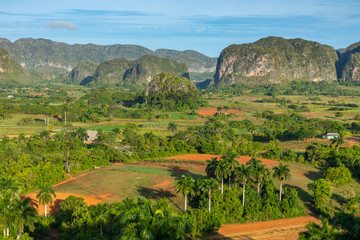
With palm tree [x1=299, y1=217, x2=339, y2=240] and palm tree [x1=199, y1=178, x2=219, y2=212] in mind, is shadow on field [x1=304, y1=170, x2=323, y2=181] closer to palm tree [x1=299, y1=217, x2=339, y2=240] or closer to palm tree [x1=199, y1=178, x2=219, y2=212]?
palm tree [x1=199, y1=178, x2=219, y2=212]

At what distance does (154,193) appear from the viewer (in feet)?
141

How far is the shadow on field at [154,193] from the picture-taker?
136ft

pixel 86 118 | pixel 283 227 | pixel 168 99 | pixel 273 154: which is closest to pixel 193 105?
pixel 168 99

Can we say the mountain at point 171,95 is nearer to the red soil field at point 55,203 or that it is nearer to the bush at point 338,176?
the bush at point 338,176

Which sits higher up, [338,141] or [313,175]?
[338,141]

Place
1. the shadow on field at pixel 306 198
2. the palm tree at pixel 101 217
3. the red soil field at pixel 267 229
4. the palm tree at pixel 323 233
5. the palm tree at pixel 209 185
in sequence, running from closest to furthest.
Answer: the palm tree at pixel 323 233 < the palm tree at pixel 101 217 < the red soil field at pixel 267 229 < the palm tree at pixel 209 185 < the shadow on field at pixel 306 198

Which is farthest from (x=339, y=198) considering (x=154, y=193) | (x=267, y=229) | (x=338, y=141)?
(x=338, y=141)

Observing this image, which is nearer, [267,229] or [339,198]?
[267,229]

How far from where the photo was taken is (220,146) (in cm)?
7019

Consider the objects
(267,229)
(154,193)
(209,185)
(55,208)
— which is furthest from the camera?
(154,193)

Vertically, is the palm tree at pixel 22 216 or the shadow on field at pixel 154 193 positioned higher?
the palm tree at pixel 22 216

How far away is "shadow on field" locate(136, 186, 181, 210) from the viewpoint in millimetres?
41450

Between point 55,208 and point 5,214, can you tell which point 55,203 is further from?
point 5,214

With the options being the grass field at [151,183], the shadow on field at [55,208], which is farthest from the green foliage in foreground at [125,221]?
the grass field at [151,183]
